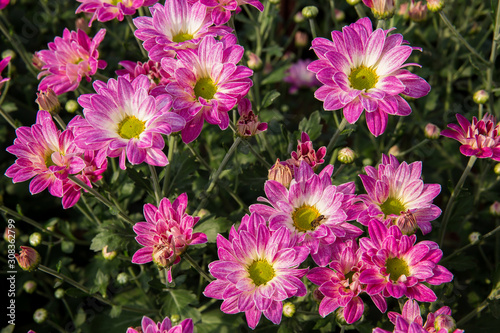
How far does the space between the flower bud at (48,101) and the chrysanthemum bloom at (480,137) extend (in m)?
1.59

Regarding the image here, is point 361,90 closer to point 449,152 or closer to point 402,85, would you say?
point 402,85

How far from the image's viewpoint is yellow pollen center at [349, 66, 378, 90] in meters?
1.80

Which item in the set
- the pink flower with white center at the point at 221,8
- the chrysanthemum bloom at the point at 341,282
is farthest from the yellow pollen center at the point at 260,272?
the pink flower with white center at the point at 221,8

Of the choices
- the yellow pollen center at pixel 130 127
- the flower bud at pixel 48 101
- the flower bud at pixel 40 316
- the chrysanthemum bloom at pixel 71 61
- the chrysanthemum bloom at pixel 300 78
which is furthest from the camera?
the chrysanthemum bloom at pixel 300 78

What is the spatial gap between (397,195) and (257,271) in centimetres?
61

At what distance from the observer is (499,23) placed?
7.39ft

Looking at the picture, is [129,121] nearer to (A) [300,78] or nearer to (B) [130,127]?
(B) [130,127]

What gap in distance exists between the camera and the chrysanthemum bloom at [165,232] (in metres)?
1.64

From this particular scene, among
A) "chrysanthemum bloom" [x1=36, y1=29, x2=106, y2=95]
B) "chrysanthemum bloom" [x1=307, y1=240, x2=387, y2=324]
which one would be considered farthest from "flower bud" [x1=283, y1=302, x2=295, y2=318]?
"chrysanthemum bloom" [x1=36, y1=29, x2=106, y2=95]

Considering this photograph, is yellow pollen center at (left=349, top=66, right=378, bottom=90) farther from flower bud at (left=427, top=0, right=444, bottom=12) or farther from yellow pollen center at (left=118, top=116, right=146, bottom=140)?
yellow pollen center at (left=118, top=116, right=146, bottom=140)

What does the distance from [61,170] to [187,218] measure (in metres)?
0.48

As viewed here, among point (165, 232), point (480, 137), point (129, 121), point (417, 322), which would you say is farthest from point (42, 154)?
point (480, 137)

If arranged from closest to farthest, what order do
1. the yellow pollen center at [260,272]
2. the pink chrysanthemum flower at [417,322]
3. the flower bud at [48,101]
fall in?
the pink chrysanthemum flower at [417,322], the yellow pollen center at [260,272], the flower bud at [48,101]

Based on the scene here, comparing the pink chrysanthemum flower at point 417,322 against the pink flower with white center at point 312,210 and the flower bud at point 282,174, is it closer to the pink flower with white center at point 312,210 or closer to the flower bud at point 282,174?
the pink flower with white center at point 312,210
